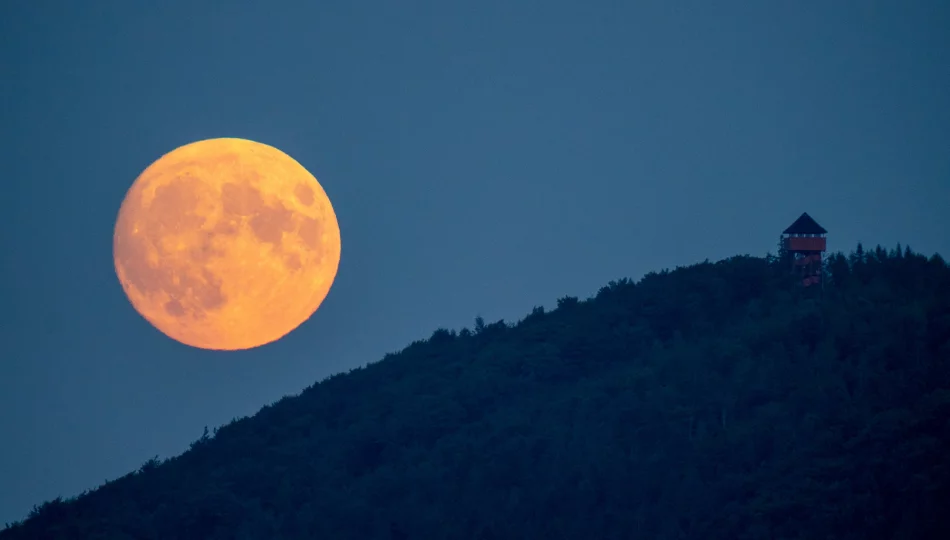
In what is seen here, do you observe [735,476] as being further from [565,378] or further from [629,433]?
[565,378]

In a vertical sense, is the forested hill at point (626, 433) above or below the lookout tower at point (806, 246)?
below

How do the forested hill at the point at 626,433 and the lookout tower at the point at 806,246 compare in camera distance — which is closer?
the forested hill at the point at 626,433

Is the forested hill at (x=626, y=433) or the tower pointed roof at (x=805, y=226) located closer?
the forested hill at (x=626, y=433)

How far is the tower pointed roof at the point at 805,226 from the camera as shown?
79.2m

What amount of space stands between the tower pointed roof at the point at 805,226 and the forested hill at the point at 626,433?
12.6 ft

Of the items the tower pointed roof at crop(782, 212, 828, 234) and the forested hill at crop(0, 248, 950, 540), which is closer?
the forested hill at crop(0, 248, 950, 540)

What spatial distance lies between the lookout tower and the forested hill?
102 centimetres

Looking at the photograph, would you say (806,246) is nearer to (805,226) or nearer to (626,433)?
(805,226)

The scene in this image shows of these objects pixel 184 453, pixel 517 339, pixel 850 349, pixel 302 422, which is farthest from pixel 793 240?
pixel 184 453

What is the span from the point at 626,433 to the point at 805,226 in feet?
52.9

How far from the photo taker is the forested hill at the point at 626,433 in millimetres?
63031

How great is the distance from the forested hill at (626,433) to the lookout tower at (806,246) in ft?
3.34

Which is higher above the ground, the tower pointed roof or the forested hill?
the tower pointed roof

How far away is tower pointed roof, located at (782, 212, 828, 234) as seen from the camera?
79.2 metres
